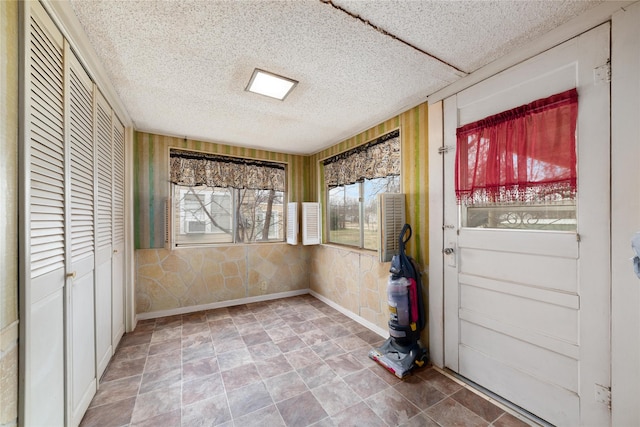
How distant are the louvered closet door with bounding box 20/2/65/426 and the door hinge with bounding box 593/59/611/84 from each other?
2.86 metres

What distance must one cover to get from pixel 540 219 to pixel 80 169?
312 cm

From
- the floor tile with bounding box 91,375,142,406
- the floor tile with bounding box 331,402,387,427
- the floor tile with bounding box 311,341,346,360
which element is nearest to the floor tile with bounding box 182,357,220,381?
the floor tile with bounding box 91,375,142,406

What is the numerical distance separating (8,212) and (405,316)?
2583 millimetres

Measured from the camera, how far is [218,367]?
2.29m

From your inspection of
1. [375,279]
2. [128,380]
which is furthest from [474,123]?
[128,380]

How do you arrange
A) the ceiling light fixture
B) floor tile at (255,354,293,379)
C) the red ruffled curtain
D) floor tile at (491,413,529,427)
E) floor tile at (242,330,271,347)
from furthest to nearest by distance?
floor tile at (242,330,271,347)
floor tile at (255,354,293,379)
the ceiling light fixture
floor tile at (491,413,529,427)
the red ruffled curtain

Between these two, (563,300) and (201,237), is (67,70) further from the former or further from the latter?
(563,300)

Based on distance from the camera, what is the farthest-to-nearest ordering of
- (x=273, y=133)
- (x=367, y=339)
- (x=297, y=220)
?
(x=297, y=220)
(x=273, y=133)
(x=367, y=339)

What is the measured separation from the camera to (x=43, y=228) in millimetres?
1251

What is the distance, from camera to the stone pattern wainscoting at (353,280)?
291 cm

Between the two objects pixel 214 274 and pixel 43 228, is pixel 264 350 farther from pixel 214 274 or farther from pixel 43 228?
pixel 43 228

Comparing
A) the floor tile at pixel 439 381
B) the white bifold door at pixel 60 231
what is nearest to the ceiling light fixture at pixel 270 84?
the white bifold door at pixel 60 231

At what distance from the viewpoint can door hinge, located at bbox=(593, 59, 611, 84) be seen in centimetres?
138

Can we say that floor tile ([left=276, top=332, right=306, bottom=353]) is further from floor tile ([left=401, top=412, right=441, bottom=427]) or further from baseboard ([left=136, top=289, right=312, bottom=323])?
baseboard ([left=136, top=289, right=312, bottom=323])
